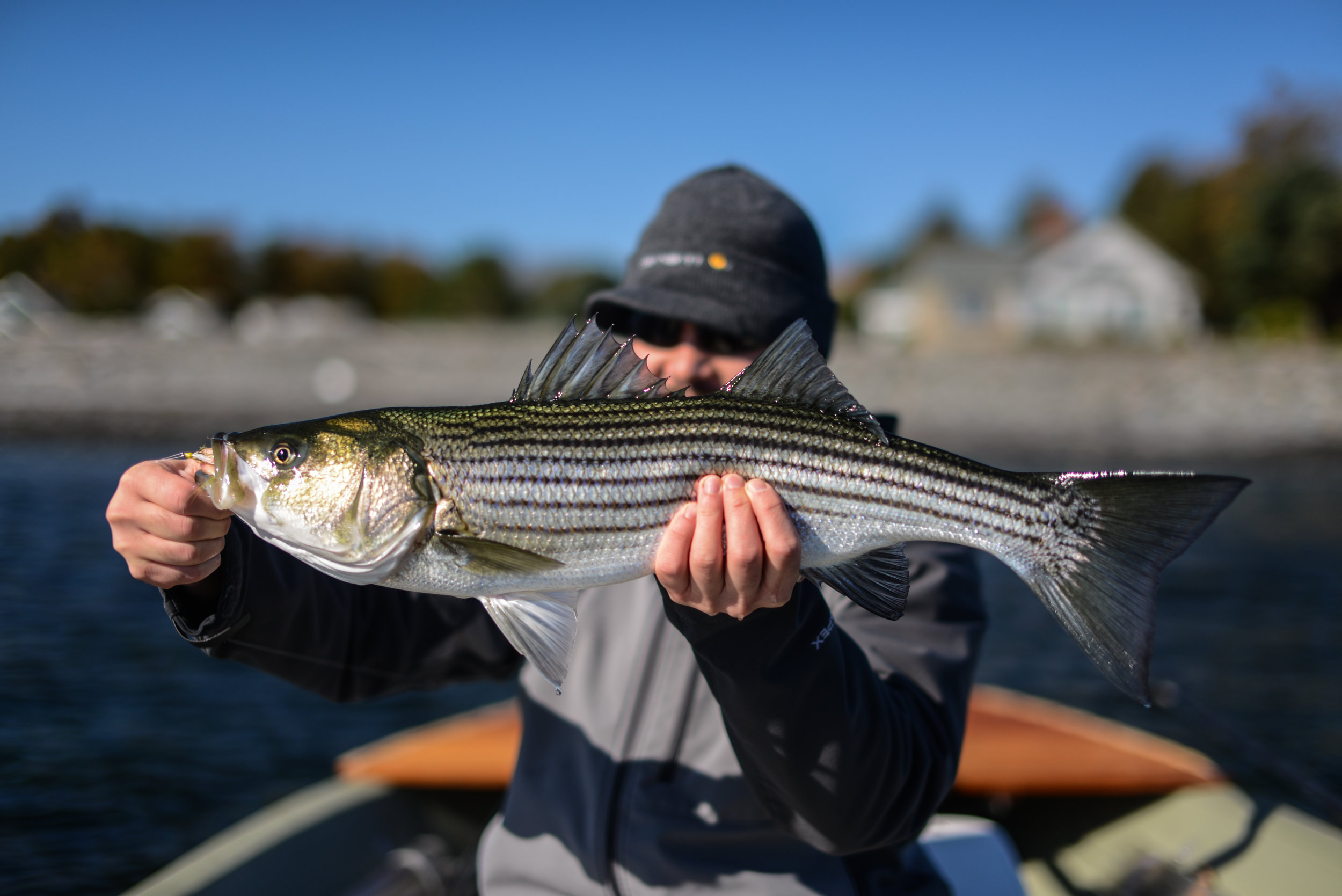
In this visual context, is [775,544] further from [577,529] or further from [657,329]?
[657,329]

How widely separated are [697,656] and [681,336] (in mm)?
1536

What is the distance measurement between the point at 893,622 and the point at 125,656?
1222 centimetres

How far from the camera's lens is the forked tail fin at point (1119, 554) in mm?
2479

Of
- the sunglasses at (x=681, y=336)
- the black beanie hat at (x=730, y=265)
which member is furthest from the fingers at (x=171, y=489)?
the sunglasses at (x=681, y=336)

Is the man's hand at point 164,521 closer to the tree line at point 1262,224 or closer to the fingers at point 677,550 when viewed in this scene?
the fingers at point 677,550

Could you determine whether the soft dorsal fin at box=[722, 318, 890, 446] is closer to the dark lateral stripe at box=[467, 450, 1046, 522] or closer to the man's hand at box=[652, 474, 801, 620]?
the dark lateral stripe at box=[467, 450, 1046, 522]

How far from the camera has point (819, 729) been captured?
2488 mm

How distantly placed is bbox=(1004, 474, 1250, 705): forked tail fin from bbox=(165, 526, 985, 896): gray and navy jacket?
1.88 feet

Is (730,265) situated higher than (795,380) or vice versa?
(730,265)

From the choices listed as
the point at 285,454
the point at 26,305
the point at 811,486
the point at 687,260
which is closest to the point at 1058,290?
the point at 687,260

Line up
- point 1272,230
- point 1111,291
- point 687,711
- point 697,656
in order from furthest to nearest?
point 1111,291 → point 1272,230 → point 687,711 → point 697,656

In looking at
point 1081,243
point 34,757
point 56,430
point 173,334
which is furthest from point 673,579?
point 1081,243

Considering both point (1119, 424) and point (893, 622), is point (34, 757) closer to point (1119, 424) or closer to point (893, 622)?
point (893, 622)

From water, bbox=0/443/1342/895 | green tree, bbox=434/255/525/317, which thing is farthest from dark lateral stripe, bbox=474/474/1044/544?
green tree, bbox=434/255/525/317
